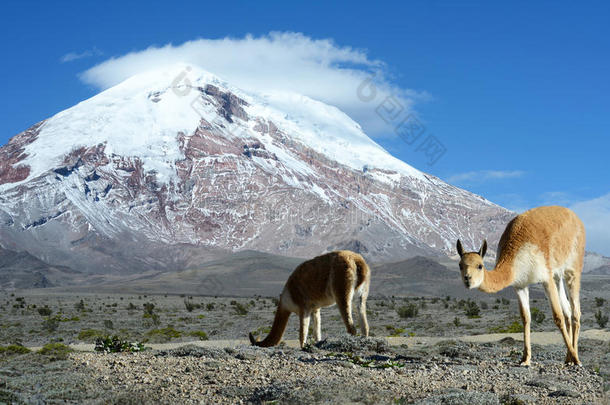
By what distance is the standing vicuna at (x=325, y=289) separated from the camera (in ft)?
44.8

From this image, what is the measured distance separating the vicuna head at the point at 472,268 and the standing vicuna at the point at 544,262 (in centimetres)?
5

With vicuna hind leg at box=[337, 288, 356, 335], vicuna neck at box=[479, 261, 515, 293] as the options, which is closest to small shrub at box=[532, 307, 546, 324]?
vicuna hind leg at box=[337, 288, 356, 335]

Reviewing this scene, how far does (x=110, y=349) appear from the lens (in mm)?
13867

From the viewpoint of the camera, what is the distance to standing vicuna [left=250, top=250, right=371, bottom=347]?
13.6m

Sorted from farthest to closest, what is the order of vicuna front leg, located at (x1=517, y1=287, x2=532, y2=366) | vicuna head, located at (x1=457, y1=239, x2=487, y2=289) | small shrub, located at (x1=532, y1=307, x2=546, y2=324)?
small shrub, located at (x1=532, y1=307, x2=546, y2=324) → vicuna front leg, located at (x1=517, y1=287, x2=532, y2=366) → vicuna head, located at (x1=457, y1=239, x2=487, y2=289)

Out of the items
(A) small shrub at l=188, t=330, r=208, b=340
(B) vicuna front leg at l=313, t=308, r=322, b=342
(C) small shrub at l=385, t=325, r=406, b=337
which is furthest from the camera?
(C) small shrub at l=385, t=325, r=406, b=337

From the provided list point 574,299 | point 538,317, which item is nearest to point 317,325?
point 574,299

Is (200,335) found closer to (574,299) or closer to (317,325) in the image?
(317,325)

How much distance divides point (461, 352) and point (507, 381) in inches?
146

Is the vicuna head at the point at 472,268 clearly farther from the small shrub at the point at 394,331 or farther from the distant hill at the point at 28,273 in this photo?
the distant hill at the point at 28,273

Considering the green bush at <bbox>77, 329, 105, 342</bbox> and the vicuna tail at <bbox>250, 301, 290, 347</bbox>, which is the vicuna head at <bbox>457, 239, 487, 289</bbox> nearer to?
the vicuna tail at <bbox>250, 301, 290, 347</bbox>

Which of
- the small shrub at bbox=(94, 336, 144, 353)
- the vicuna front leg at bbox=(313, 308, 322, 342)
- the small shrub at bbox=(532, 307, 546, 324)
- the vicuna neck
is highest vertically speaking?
the vicuna neck

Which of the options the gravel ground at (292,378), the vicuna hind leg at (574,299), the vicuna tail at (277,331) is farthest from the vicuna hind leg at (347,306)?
the vicuna hind leg at (574,299)

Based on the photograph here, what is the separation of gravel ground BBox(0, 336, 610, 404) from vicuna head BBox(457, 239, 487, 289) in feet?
4.85
